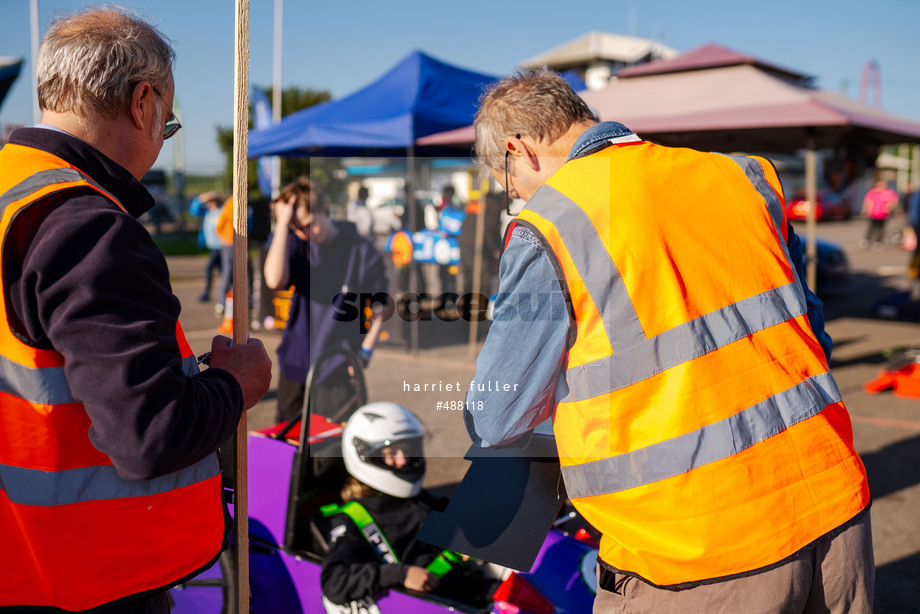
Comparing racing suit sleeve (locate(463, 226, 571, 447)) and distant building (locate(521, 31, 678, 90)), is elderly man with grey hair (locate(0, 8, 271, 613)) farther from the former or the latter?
distant building (locate(521, 31, 678, 90))

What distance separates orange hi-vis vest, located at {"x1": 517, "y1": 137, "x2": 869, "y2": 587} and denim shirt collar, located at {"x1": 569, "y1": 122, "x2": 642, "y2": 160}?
70 millimetres

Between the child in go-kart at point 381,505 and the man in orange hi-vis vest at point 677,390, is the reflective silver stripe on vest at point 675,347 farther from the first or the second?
the child in go-kart at point 381,505

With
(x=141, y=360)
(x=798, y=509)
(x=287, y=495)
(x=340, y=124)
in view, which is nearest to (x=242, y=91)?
(x=141, y=360)

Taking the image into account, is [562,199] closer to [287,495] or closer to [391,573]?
[391,573]

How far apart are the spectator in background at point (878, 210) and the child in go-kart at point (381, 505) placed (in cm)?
1668

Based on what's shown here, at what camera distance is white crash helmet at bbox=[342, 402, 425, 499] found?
270cm

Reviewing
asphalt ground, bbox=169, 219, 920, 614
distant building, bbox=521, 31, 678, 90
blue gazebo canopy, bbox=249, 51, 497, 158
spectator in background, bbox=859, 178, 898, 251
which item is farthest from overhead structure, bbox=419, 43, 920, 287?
distant building, bbox=521, 31, 678, 90

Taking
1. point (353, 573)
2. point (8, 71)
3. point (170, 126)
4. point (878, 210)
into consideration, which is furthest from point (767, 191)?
point (878, 210)

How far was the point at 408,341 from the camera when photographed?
8477 millimetres

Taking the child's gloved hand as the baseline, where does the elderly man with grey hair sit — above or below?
above

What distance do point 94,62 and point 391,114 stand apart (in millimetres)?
5842

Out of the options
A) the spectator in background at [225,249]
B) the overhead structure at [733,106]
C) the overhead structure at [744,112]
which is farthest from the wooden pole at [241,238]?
the spectator in background at [225,249]

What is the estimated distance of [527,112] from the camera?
1.61 meters

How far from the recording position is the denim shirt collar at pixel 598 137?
1.45 metres
